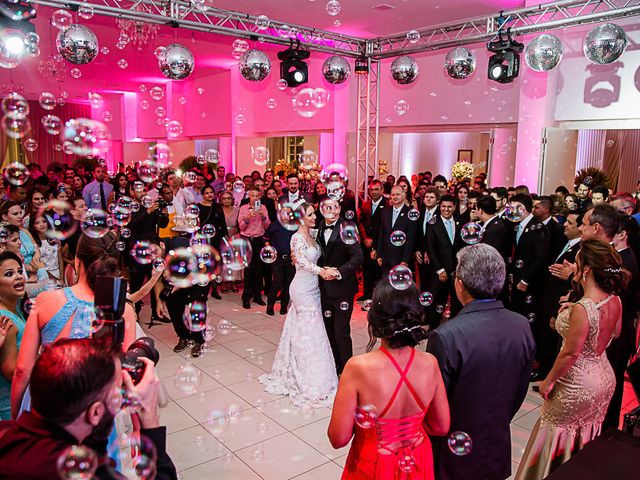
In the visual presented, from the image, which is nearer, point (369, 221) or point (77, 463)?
point (77, 463)

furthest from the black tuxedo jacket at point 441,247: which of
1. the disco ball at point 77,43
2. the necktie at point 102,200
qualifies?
the necktie at point 102,200

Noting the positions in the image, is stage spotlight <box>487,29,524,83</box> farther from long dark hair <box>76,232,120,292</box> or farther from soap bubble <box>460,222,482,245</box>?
long dark hair <box>76,232,120,292</box>

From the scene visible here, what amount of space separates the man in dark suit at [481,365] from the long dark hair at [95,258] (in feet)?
4.71

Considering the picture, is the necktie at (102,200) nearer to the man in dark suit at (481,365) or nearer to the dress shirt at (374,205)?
the dress shirt at (374,205)

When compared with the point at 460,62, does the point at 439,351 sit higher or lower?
lower

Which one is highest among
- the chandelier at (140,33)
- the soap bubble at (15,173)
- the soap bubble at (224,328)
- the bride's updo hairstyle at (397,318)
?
the chandelier at (140,33)

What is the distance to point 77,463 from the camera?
1.16 meters

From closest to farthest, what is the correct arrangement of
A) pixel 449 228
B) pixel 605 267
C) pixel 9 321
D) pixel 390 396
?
pixel 390 396 → pixel 9 321 → pixel 605 267 → pixel 449 228

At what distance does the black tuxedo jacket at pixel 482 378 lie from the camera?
6.47ft

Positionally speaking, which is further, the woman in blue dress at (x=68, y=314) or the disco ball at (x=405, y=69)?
the disco ball at (x=405, y=69)

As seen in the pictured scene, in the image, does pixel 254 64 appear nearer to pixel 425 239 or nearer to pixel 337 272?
pixel 425 239

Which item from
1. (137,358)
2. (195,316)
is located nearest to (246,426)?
(195,316)

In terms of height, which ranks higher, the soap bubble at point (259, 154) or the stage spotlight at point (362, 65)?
the stage spotlight at point (362, 65)

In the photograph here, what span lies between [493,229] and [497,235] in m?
0.07
